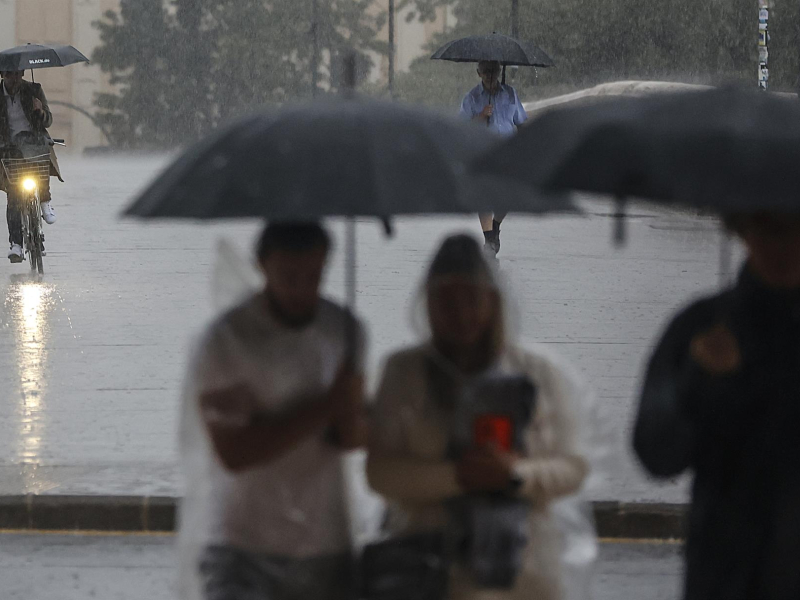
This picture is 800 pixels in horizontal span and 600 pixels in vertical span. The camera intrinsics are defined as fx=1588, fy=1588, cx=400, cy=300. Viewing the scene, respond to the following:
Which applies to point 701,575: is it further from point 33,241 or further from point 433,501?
point 33,241

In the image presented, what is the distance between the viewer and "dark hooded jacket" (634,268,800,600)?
303 centimetres

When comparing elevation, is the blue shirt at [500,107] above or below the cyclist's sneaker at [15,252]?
above

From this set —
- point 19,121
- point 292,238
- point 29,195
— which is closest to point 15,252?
point 29,195

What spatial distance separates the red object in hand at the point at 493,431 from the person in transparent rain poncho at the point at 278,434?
247mm

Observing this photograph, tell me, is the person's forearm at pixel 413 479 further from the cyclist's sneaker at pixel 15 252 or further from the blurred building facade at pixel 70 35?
the blurred building facade at pixel 70 35

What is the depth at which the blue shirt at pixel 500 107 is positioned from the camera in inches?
541

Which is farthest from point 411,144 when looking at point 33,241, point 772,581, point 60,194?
point 60,194

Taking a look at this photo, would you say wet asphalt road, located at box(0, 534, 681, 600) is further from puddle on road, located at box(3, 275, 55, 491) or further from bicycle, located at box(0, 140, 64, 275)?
bicycle, located at box(0, 140, 64, 275)

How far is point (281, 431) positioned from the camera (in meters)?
3.24

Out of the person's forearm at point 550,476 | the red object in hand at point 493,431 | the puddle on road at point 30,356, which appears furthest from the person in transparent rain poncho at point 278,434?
the puddle on road at point 30,356

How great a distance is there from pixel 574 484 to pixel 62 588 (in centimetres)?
262

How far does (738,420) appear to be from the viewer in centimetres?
305

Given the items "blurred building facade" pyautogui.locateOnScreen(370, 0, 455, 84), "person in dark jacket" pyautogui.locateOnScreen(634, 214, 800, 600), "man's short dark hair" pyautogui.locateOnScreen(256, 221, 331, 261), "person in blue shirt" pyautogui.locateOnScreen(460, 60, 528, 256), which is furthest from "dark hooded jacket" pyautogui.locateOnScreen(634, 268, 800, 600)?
"blurred building facade" pyautogui.locateOnScreen(370, 0, 455, 84)

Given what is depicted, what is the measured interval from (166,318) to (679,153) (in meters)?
8.56
